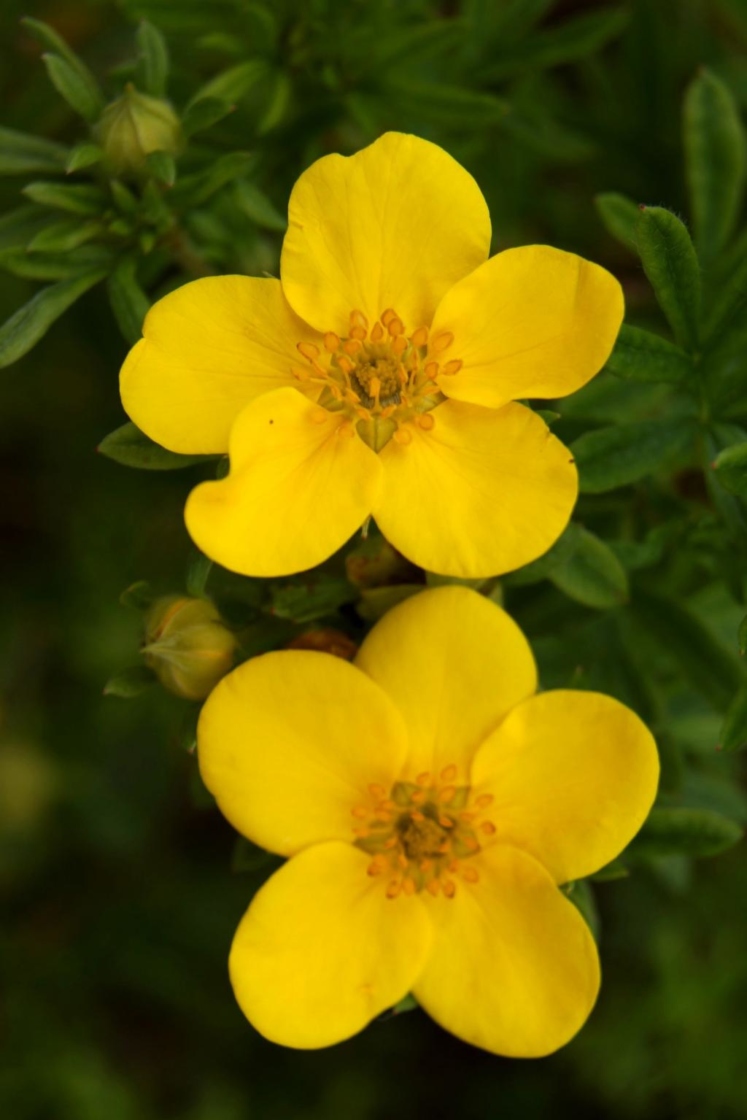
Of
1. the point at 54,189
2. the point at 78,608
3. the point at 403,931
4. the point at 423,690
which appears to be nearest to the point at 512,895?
the point at 403,931

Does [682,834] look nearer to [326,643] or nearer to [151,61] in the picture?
[326,643]

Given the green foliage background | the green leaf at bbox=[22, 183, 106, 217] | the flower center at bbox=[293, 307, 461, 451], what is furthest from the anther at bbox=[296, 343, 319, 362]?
the green leaf at bbox=[22, 183, 106, 217]

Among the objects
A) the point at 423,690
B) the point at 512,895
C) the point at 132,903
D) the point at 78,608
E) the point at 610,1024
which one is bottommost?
the point at 610,1024

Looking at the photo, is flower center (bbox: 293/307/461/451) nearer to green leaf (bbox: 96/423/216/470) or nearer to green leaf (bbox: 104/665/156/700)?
green leaf (bbox: 96/423/216/470)

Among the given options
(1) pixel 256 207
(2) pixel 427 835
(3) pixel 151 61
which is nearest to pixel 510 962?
(2) pixel 427 835

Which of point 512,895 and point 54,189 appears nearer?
point 512,895

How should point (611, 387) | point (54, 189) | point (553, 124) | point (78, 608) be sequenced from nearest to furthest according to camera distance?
point (54, 189) < point (611, 387) < point (553, 124) < point (78, 608)

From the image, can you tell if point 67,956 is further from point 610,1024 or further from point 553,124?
point 553,124
